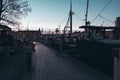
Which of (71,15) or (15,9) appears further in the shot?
(15,9)

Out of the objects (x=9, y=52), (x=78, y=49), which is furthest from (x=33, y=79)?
(x=9, y=52)

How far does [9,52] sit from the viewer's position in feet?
92.7

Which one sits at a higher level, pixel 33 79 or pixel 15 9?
pixel 15 9

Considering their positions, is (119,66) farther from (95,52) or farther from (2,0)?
(2,0)

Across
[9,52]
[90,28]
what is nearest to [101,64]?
[90,28]

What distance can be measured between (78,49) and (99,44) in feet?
21.8

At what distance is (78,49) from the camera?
63.7 ft

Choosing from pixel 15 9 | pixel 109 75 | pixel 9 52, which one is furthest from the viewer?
pixel 15 9

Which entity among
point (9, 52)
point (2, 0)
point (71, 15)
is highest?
point (2, 0)

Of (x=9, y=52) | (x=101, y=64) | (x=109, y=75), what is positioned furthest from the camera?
(x=9, y=52)

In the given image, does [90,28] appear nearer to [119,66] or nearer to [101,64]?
[101,64]

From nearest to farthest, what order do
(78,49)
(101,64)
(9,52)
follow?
(101,64) < (78,49) < (9,52)

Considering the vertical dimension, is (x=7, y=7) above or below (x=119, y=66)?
above

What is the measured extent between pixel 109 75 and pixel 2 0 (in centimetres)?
2877
